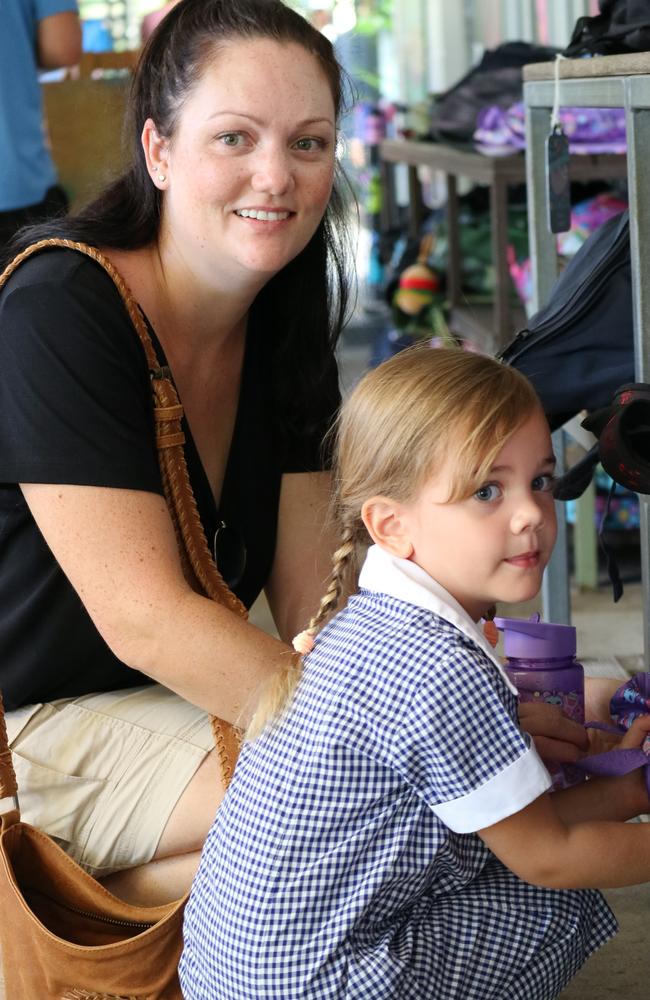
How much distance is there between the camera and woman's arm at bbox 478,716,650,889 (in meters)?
1.32

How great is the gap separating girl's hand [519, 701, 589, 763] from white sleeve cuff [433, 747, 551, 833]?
0.59ft

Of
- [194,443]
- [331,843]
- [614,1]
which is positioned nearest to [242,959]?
[331,843]

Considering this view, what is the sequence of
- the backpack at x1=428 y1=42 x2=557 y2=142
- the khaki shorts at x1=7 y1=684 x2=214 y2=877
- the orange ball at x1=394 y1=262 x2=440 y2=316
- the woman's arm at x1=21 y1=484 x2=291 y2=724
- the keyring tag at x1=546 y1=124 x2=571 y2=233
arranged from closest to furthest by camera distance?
the woman's arm at x1=21 y1=484 x2=291 y2=724
the khaki shorts at x1=7 y1=684 x2=214 y2=877
the keyring tag at x1=546 y1=124 x2=571 y2=233
the backpack at x1=428 y1=42 x2=557 y2=142
the orange ball at x1=394 y1=262 x2=440 y2=316

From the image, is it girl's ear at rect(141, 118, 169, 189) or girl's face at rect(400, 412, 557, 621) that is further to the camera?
girl's ear at rect(141, 118, 169, 189)

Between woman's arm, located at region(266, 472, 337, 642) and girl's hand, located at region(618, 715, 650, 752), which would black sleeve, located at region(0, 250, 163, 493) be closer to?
woman's arm, located at region(266, 472, 337, 642)

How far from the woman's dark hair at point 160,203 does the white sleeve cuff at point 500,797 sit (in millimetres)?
823

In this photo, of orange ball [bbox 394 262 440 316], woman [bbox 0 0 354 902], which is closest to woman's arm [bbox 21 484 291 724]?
woman [bbox 0 0 354 902]

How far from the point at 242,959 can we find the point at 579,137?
8.02 feet

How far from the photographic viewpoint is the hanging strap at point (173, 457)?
1.69m

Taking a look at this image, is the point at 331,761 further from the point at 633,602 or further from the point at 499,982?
the point at 633,602

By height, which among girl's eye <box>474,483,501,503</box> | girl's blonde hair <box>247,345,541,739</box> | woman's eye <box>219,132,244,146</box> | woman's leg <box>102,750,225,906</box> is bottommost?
woman's leg <box>102,750,225,906</box>

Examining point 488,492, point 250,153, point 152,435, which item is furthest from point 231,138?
point 488,492

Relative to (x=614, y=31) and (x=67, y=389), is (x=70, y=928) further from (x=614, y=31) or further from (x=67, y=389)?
(x=614, y=31)

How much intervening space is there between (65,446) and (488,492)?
51 centimetres
